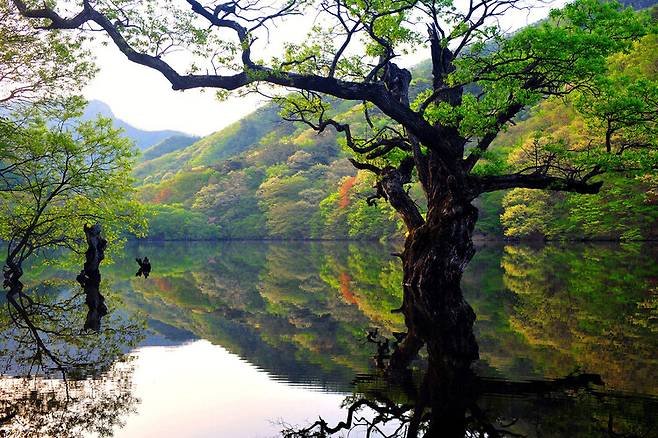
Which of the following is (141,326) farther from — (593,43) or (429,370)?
(593,43)

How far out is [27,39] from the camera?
1888cm

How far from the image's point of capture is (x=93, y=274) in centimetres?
2438

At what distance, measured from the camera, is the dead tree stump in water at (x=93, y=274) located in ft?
57.8

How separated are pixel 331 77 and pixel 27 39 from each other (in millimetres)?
11255

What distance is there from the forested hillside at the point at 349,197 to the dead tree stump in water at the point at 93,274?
8.70 metres

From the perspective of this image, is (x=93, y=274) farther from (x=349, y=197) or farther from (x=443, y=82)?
(x=349, y=197)

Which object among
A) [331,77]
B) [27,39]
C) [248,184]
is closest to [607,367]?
[331,77]

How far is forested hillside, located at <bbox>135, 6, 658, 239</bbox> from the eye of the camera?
44.6m

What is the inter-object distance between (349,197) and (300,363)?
65841mm

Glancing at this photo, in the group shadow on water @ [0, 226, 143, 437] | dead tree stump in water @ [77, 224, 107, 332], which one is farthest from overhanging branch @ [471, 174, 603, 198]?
dead tree stump in water @ [77, 224, 107, 332]

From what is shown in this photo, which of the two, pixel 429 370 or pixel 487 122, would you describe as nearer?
pixel 429 370

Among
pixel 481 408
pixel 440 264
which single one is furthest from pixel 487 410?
pixel 440 264

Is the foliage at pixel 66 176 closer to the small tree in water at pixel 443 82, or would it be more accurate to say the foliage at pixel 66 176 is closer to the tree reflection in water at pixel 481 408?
the small tree in water at pixel 443 82

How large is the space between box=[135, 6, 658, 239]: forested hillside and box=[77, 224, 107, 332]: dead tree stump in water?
28.6 feet
